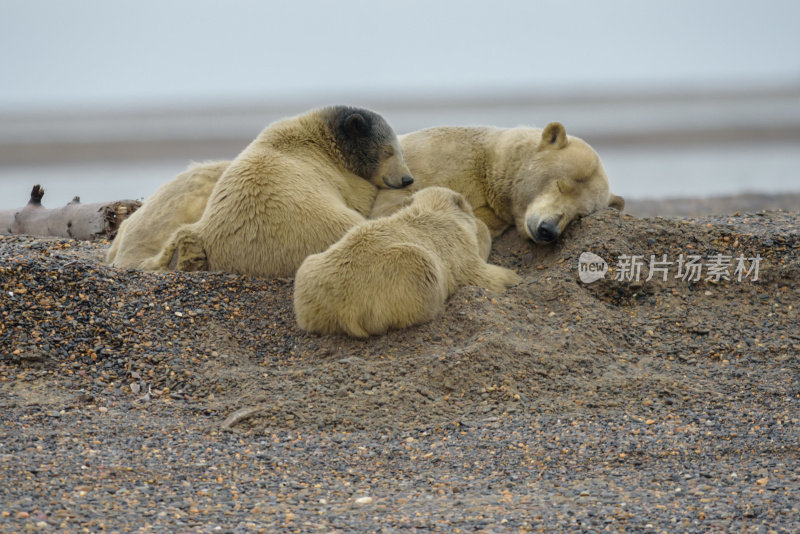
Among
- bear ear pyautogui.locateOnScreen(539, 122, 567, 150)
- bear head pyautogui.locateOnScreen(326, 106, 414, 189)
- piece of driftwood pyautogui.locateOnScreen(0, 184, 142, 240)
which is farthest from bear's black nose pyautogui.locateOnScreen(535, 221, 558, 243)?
piece of driftwood pyautogui.locateOnScreen(0, 184, 142, 240)

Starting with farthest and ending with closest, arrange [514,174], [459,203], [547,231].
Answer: [514,174] < [547,231] < [459,203]

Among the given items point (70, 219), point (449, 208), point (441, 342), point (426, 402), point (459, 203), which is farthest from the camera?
point (70, 219)

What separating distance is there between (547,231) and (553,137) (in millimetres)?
904

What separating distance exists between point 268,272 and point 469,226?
1495 mm

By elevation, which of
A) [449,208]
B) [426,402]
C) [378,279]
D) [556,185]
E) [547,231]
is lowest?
[426,402]

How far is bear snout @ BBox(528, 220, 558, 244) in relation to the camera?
6931mm

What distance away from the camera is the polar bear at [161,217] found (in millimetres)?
7242

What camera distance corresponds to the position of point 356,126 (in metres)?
7.35

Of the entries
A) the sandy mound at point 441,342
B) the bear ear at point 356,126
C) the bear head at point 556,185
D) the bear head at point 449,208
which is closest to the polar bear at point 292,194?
the bear ear at point 356,126

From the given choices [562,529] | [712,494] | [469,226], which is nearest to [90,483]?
[562,529]

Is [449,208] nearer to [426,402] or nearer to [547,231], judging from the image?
[547,231]

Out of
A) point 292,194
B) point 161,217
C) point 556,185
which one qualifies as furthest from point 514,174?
point 161,217

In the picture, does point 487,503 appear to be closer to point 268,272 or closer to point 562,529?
point 562,529

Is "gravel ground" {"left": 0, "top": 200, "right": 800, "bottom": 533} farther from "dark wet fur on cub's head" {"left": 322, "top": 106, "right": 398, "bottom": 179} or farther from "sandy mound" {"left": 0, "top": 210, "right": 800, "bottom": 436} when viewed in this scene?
"dark wet fur on cub's head" {"left": 322, "top": 106, "right": 398, "bottom": 179}
